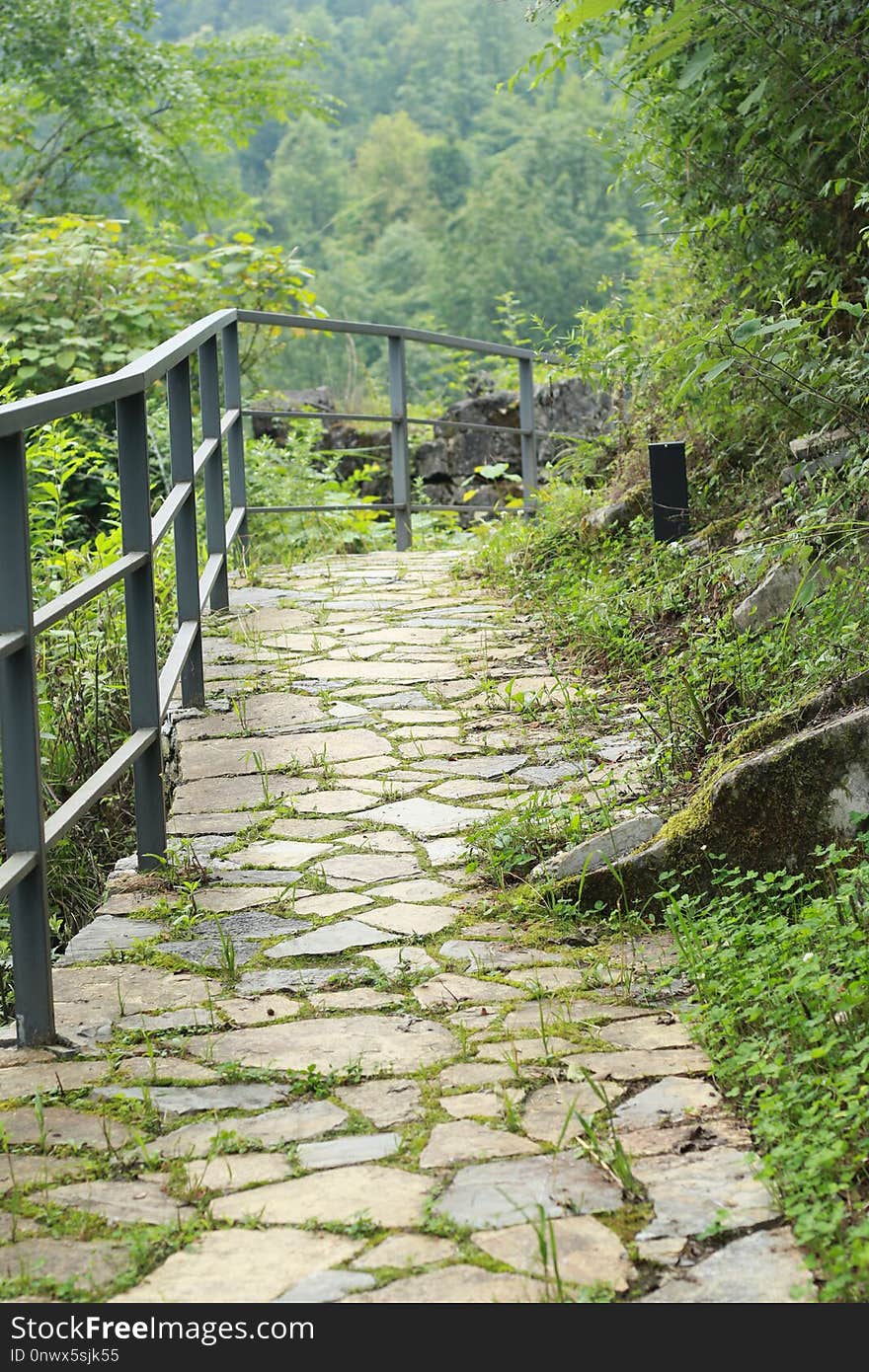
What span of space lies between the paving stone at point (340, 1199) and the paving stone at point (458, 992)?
63cm

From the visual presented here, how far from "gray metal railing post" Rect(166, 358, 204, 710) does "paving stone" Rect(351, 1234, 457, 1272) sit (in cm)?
290

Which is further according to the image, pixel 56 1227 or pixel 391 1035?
pixel 391 1035

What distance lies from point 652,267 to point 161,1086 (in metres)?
6.59

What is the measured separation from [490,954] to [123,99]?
17850 millimetres

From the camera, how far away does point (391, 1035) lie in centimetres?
264

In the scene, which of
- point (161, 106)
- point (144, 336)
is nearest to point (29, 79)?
point (161, 106)

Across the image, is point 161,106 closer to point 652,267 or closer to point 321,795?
point 652,267

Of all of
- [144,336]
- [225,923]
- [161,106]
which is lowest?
[225,923]

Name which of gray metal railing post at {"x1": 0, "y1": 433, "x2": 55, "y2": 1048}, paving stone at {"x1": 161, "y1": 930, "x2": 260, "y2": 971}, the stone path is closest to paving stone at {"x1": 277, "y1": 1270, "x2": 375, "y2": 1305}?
the stone path

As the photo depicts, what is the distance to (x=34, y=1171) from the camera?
220 centimetres

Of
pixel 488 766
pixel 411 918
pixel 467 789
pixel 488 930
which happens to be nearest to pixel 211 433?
pixel 488 766

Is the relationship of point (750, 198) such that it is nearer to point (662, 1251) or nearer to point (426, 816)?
point (426, 816)

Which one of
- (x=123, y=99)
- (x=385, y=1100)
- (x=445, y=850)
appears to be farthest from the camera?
(x=123, y=99)

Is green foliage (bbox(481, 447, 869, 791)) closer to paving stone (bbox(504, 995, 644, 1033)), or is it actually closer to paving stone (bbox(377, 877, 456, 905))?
paving stone (bbox(377, 877, 456, 905))
